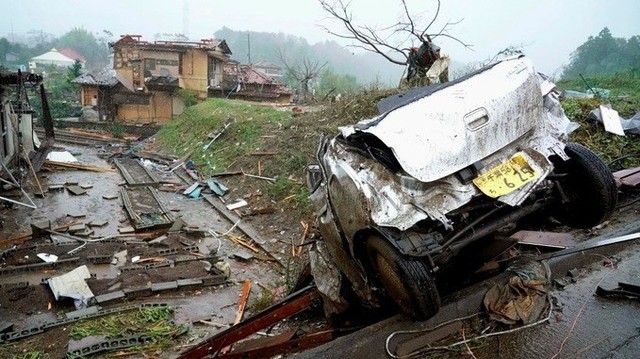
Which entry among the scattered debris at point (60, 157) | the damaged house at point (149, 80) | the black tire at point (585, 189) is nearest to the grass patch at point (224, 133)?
the scattered debris at point (60, 157)

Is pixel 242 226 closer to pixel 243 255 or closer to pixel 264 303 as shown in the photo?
pixel 243 255

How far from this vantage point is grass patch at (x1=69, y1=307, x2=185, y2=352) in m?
5.48

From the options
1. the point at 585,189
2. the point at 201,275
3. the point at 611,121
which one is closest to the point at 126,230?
the point at 201,275

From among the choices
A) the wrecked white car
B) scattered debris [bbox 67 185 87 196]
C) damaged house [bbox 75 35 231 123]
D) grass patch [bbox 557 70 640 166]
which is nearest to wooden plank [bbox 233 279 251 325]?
the wrecked white car

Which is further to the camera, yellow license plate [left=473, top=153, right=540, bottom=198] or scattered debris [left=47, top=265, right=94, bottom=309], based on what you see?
scattered debris [left=47, top=265, right=94, bottom=309]

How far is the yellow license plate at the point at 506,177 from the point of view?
2.92 m

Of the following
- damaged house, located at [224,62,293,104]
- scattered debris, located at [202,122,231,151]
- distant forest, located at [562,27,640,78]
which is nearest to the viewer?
scattered debris, located at [202,122,231,151]

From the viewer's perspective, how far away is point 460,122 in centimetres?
303

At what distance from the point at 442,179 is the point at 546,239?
93.1 inches

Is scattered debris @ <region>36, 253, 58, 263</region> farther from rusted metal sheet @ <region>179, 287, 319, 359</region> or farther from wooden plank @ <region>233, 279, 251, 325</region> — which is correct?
rusted metal sheet @ <region>179, 287, 319, 359</region>

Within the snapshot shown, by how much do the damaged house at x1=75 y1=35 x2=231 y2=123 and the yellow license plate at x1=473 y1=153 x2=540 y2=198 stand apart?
3083 centimetres

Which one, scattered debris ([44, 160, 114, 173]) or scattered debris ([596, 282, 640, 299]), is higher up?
scattered debris ([596, 282, 640, 299])

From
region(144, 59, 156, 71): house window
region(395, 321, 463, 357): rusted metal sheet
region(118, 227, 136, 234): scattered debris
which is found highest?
region(144, 59, 156, 71): house window

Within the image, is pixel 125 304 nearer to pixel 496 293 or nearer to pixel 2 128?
pixel 496 293
